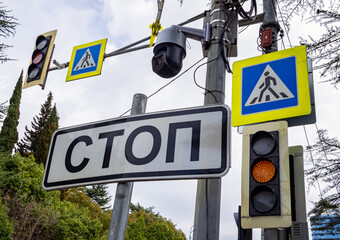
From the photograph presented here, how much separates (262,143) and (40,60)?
4.86m

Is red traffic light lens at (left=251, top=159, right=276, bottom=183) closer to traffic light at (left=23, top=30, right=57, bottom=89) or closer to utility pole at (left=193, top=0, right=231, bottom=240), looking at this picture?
utility pole at (left=193, top=0, right=231, bottom=240)

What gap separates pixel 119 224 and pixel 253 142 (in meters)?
1.75

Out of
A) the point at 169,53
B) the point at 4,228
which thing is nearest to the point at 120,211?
the point at 169,53

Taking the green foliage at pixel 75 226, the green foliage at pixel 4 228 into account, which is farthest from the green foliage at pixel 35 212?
the green foliage at pixel 4 228

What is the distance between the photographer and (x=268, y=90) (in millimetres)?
3762

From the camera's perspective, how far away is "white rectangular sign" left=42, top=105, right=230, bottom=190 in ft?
5.78

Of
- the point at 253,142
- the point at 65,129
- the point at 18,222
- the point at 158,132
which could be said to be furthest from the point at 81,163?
the point at 18,222

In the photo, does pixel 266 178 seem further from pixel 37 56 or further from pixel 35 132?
pixel 35 132

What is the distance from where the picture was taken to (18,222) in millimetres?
18047

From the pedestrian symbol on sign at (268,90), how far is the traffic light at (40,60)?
13.4ft

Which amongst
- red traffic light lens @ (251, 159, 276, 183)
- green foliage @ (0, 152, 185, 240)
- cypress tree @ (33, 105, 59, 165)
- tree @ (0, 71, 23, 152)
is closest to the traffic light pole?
red traffic light lens @ (251, 159, 276, 183)

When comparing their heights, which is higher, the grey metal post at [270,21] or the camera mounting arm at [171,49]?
the grey metal post at [270,21]

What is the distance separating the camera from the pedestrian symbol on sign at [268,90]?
3676 millimetres

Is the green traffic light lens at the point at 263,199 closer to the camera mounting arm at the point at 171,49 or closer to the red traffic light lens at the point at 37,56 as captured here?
the camera mounting arm at the point at 171,49
